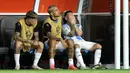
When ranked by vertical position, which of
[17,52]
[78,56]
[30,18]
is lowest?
[78,56]

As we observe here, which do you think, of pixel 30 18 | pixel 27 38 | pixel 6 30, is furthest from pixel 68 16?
pixel 6 30

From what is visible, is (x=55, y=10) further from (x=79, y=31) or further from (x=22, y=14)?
(x=22, y=14)

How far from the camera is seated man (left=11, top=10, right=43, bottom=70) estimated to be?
937cm

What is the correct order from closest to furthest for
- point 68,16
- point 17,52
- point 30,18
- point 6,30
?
point 17,52 < point 30,18 < point 68,16 < point 6,30

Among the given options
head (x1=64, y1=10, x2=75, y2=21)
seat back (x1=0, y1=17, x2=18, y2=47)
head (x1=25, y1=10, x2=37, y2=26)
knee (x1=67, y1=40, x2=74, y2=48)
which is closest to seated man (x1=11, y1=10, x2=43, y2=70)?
head (x1=25, y1=10, x2=37, y2=26)

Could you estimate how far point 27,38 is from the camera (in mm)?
9562

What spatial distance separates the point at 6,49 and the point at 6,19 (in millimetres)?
939

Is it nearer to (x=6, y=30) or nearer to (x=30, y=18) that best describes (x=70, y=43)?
(x=30, y=18)

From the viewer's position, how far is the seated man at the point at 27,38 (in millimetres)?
9373

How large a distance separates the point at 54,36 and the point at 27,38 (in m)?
0.48

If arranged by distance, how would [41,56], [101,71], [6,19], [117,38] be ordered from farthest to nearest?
[6,19], [41,56], [117,38], [101,71]

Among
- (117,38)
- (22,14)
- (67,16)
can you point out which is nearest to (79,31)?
(67,16)

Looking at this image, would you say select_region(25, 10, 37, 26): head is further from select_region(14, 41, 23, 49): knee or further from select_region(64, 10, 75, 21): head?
select_region(64, 10, 75, 21): head

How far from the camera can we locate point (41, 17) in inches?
431
